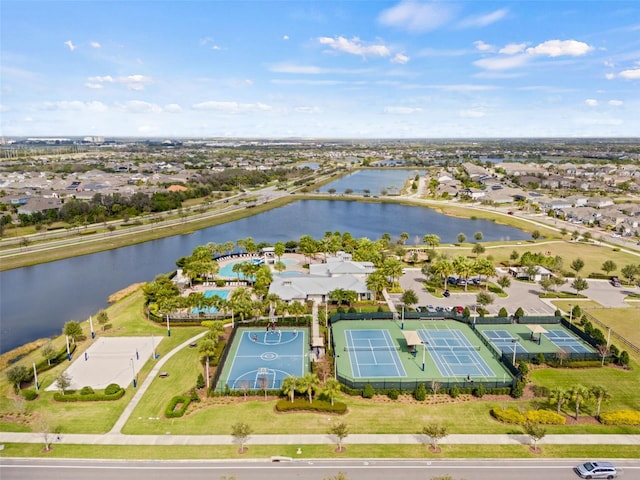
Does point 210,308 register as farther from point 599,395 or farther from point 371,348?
point 599,395

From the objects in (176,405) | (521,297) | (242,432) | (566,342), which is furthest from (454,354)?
(176,405)

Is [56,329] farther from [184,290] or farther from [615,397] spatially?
[615,397]

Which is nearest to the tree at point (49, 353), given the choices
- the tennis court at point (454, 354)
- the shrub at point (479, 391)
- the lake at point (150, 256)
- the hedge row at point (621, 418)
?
the lake at point (150, 256)

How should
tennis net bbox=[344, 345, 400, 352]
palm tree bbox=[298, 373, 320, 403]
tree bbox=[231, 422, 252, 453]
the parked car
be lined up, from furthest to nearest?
tennis net bbox=[344, 345, 400, 352] < palm tree bbox=[298, 373, 320, 403] < tree bbox=[231, 422, 252, 453] < the parked car

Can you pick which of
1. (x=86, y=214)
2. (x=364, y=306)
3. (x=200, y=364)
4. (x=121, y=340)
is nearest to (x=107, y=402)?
(x=200, y=364)

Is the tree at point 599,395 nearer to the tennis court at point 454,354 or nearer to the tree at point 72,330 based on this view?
the tennis court at point 454,354

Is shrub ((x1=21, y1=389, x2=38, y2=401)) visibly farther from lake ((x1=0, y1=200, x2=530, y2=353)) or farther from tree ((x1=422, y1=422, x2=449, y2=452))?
tree ((x1=422, y1=422, x2=449, y2=452))

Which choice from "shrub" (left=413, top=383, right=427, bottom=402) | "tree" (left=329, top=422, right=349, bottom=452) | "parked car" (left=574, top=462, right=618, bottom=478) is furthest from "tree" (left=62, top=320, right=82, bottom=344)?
"parked car" (left=574, top=462, right=618, bottom=478)
